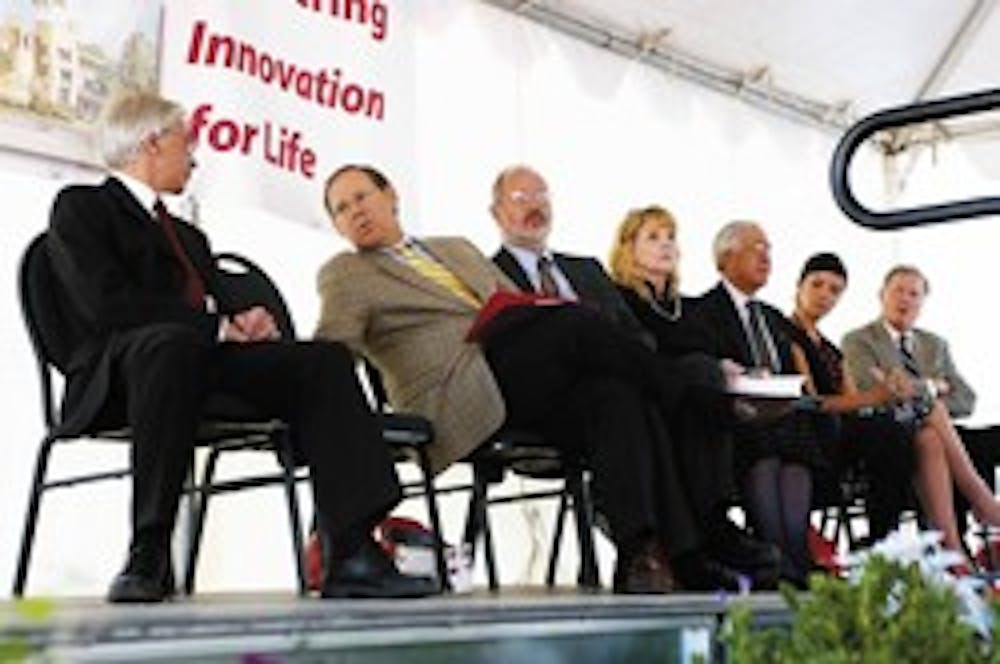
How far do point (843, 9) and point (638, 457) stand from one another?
290 centimetres

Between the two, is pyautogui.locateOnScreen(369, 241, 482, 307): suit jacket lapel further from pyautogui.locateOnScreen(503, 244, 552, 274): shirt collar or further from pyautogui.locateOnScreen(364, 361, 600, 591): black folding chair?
pyautogui.locateOnScreen(503, 244, 552, 274): shirt collar

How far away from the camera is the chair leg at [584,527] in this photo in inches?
118

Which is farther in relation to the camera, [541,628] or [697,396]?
[697,396]

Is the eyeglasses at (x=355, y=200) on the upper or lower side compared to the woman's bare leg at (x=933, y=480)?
upper

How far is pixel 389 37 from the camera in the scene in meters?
4.01

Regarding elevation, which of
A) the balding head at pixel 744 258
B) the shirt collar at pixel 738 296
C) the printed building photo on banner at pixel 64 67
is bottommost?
the shirt collar at pixel 738 296

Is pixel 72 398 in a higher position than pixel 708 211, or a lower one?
lower

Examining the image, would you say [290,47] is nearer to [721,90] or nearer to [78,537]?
[78,537]

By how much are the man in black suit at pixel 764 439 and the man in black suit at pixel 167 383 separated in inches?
50.0

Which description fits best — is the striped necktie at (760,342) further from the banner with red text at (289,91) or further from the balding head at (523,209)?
the banner with red text at (289,91)

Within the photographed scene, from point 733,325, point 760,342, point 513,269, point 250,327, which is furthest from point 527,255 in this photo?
point 250,327

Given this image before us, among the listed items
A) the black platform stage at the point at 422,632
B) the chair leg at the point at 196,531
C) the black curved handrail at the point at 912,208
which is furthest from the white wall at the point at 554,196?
the black curved handrail at the point at 912,208

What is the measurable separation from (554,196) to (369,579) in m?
2.46

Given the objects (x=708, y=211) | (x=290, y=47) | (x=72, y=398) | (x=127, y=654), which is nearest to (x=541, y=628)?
(x=127, y=654)
